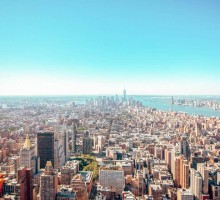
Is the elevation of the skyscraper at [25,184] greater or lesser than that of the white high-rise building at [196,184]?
greater

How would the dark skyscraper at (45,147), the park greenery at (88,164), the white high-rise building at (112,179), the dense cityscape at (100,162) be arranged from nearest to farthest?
the dense cityscape at (100,162), the white high-rise building at (112,179), the park greenery at (88,164), the dark skyscraper at (45,147)

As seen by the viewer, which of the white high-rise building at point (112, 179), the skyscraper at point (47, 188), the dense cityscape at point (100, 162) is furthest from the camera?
the white high-rise building at point (112, 179)

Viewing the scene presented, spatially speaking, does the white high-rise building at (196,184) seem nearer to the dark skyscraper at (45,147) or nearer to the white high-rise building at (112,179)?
the white high-rise building at (112,179)

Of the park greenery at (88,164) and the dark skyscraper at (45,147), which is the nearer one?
the park greenery at (88,164)

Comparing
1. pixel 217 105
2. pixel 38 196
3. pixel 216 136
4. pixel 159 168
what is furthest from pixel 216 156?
pixel 217 105

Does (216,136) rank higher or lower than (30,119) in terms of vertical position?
lower

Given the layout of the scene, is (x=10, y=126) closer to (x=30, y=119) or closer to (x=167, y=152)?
(x=30, y=119)

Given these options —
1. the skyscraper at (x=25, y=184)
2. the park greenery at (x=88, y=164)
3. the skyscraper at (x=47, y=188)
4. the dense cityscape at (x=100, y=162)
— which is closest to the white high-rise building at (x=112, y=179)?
the dense cityscape at (x=100, y=162)
